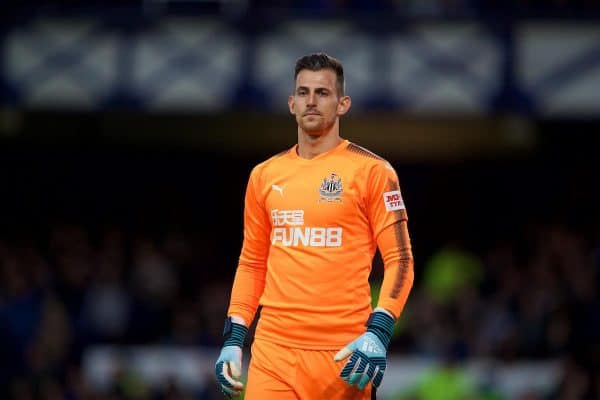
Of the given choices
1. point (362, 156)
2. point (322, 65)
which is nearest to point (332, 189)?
point (362, 156)

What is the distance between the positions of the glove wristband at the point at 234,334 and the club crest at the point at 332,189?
0.75 metres

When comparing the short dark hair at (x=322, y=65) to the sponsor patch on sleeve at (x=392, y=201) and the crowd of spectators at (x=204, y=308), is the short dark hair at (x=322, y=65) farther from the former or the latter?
the crowd of spectators at (x=204, y=308)

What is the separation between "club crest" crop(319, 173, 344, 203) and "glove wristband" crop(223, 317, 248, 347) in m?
0.75

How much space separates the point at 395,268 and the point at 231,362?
0.86 m

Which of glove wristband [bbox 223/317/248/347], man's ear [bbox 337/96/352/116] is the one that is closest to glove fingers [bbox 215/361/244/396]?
glove wristband [bbox 223/317/248/347]

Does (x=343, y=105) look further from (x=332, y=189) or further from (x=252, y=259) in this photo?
(x=252, y=259)

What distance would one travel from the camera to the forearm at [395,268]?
4891 millimetres

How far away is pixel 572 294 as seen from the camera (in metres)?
11.2

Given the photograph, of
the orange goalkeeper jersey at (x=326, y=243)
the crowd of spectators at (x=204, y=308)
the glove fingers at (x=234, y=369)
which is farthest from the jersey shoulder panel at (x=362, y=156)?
the crowd of spectators at (x=204, y=308)

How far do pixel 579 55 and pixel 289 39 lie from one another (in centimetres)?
349

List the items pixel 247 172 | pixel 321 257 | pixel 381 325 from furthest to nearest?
pixel 247 172 < pixel 321 257 < pixel 381 325

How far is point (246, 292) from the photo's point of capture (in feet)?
17.5

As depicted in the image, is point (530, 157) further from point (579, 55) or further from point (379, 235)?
point (379, 235)

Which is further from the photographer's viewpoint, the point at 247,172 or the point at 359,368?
the point at 247,172
